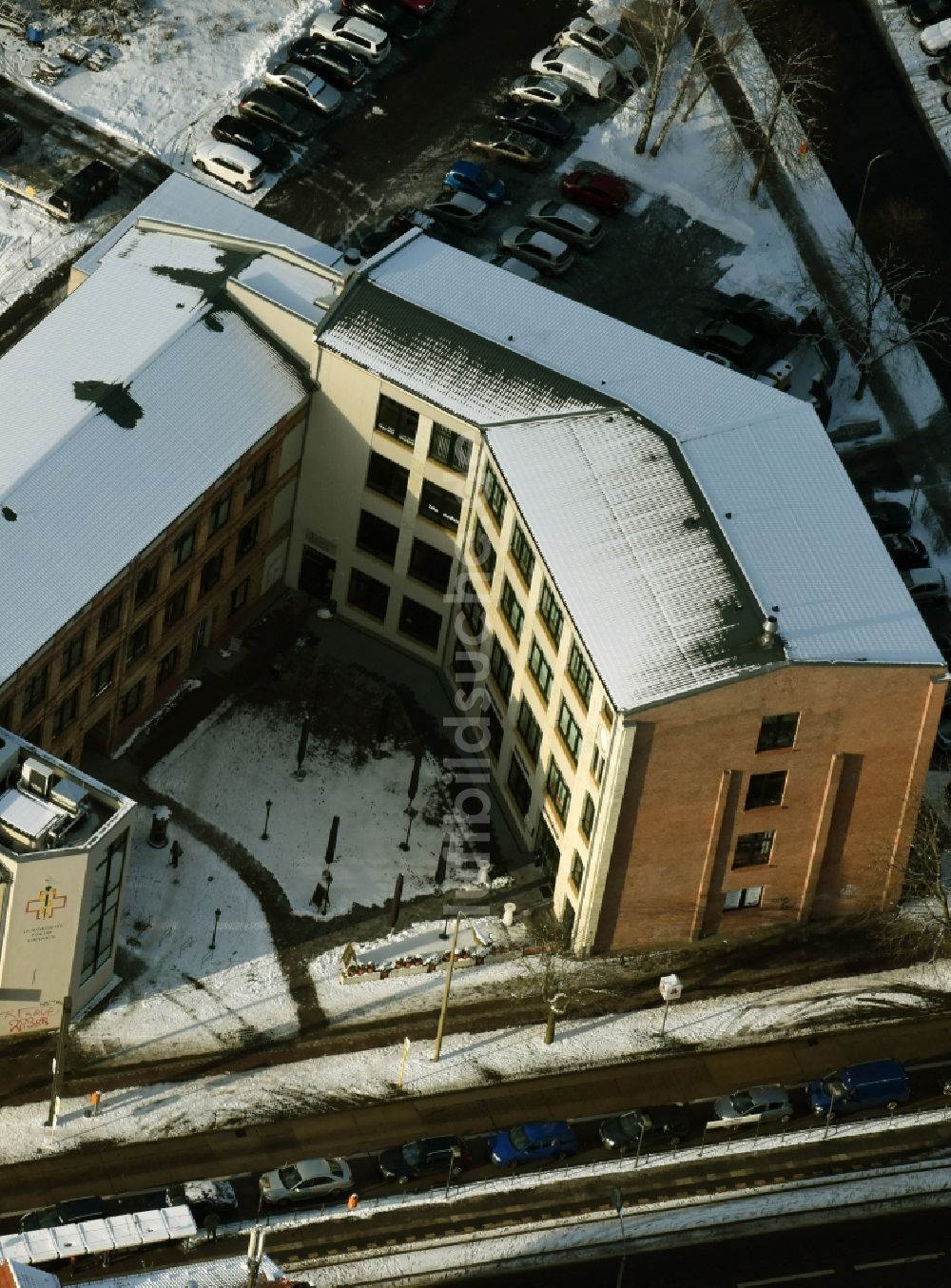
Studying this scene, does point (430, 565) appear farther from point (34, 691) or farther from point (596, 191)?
point (596, 191)

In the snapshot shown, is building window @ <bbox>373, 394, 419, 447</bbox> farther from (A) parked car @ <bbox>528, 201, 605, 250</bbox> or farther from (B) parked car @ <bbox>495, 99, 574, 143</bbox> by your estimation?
(B) parked car @ <bbox>495, 99, 574, 143</bbox>

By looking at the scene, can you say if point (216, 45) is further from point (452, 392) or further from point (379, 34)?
point (452, 392)

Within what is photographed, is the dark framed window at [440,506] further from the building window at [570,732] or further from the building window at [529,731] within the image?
the building window at [570,732]

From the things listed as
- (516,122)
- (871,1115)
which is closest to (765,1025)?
(871,1115)

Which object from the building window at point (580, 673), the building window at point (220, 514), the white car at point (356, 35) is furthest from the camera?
the white car at point (356, 35)

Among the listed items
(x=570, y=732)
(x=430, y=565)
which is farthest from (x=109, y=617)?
(x=570, y=732)

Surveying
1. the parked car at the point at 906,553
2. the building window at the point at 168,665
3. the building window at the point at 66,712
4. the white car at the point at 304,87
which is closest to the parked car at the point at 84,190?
the white car at the point at 304,87
